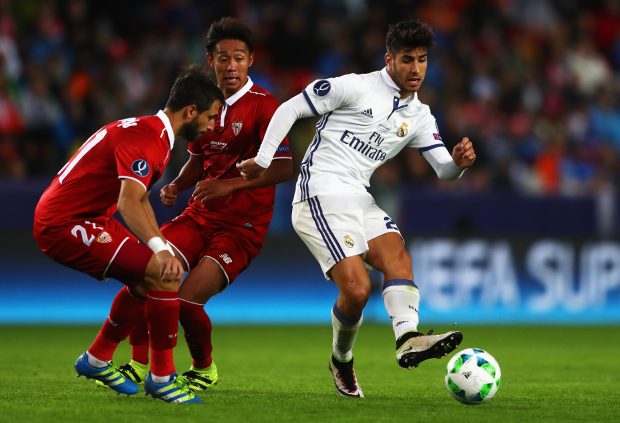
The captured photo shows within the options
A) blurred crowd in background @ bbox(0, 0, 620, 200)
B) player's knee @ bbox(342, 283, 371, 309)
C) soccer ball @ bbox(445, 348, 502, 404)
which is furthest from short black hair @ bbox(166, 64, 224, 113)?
blurred crowd in background @ bbox(0, 0, 620, 200)

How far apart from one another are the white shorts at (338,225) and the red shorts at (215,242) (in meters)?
0.54

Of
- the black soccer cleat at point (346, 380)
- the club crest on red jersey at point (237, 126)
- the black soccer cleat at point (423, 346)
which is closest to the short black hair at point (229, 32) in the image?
the club crest on red jersey at point (237, 126)

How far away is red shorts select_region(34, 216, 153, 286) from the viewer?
6621mm

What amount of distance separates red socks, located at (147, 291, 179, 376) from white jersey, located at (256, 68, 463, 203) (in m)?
1.23

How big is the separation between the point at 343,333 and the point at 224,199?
123cm

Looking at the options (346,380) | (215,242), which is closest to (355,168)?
(215,242)

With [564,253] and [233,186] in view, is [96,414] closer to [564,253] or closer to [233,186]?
[233,186]

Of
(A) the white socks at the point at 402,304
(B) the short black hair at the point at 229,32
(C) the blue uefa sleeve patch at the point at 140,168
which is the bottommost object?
(A) the white socks at the point at 402,304

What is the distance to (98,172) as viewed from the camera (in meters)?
6.67

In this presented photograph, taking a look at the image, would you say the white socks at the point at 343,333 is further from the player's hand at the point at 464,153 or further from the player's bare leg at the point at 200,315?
the player's hand at the point at 464,153

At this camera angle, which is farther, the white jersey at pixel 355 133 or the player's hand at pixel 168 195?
the player's hand at pixel 168 195

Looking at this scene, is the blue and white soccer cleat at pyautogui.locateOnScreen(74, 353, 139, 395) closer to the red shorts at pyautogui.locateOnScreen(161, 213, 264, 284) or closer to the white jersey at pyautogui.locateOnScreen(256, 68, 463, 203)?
the red shorts at pyautogui.locateOnScreen(161, 213, 264, 284)

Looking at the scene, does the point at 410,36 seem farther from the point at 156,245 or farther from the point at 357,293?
the point at 156,245

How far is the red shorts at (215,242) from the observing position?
764cm
